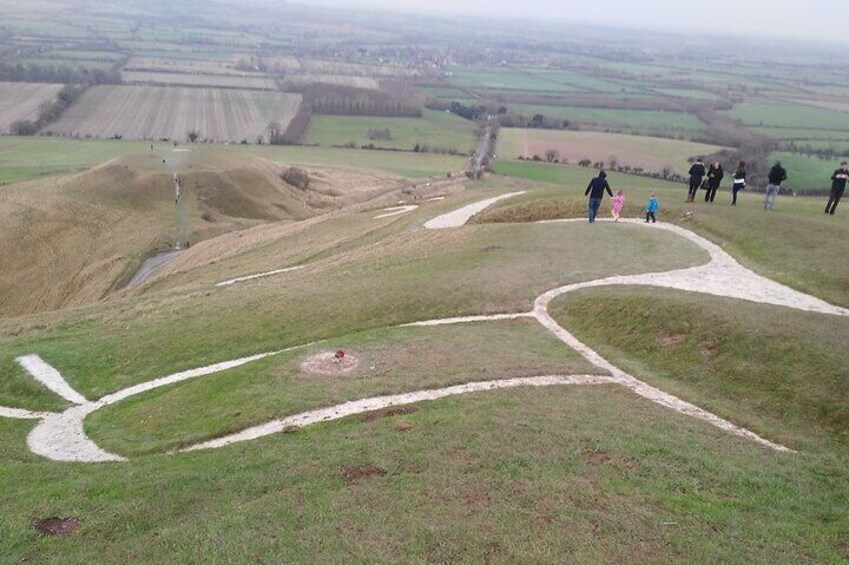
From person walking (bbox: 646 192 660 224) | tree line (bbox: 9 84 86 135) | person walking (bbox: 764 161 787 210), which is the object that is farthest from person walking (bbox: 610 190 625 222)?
tree line (bbox: 9 84 86 135)

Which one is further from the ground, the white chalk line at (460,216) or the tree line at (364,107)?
the tree line at (364,107)

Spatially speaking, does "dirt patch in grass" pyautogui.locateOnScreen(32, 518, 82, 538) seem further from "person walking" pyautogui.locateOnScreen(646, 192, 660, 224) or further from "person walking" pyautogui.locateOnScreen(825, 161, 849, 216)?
"person walking" pyautogui.locateOnScreen(825, 161, 849, 216)

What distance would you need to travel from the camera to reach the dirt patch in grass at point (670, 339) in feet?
96.3

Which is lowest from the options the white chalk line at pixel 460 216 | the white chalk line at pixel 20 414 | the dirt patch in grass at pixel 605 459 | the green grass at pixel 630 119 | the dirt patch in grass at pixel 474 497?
the white chalk line at pixel 20 414

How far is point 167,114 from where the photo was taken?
172 meters

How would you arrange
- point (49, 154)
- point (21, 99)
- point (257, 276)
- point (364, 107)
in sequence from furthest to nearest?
point (364, 107) < point (21, 99) < point (49, 154) < point (257, 276)

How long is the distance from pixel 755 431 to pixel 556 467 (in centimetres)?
815

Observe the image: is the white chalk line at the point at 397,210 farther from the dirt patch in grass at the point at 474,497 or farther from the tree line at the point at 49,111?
the tree line at the point at 49,111

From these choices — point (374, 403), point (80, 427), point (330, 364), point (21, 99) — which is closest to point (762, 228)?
point (330, 364)

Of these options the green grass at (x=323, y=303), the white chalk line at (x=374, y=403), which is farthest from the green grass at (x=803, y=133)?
the white chalk line at (x=374, y=403)

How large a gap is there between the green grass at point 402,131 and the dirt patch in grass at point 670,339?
125232 mm

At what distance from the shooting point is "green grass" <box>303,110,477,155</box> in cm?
15862

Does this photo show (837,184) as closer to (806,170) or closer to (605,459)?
(605,459)

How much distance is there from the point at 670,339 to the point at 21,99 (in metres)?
193
